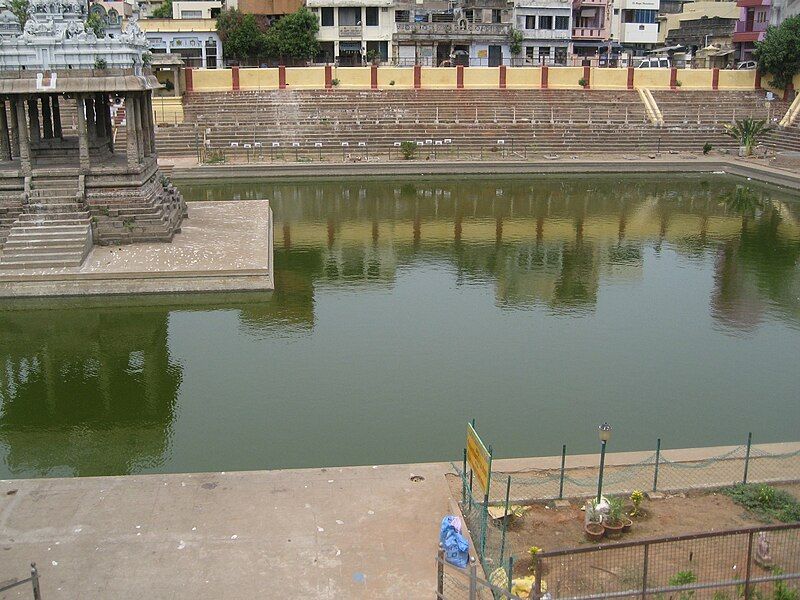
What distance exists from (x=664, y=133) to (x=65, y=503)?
136 ft

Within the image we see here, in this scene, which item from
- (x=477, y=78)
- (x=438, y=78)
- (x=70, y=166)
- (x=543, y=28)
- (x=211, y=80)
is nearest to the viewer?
(x=70, y=166)

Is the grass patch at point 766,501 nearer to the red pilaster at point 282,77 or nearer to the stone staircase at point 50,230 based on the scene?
the stone staircase at point 50,230

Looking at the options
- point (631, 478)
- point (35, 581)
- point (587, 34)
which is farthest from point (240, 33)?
point (35, 581)

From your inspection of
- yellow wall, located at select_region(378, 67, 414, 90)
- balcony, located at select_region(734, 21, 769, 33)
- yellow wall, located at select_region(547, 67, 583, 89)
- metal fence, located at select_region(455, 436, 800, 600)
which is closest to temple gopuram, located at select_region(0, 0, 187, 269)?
metal fence, located at select_region(455, 436, 800, 600)

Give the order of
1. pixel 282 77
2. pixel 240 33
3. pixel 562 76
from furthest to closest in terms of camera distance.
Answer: pixel 240 33 < pixel 562 76 < pixel 282 77

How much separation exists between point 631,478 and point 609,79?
43272mm

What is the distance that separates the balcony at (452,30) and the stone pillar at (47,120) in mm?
34390

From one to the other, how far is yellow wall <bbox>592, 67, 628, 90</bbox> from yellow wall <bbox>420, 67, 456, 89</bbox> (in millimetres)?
8023

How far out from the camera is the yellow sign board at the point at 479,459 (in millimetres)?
9742

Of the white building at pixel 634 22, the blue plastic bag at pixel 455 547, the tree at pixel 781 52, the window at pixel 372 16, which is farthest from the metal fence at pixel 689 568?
the white building at pixel 634 22

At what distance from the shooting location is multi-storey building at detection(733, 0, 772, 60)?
182ft

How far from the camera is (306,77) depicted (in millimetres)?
49312

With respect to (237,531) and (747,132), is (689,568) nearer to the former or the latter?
(237,531)

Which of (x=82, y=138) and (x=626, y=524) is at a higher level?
(x=82, y=138)
